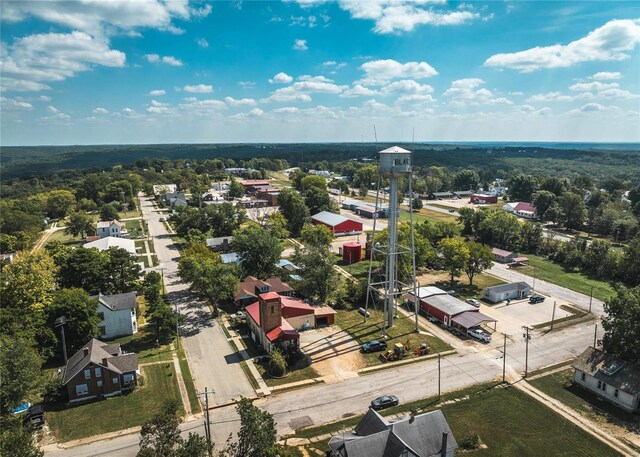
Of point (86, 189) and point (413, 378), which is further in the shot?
point (86, 189)

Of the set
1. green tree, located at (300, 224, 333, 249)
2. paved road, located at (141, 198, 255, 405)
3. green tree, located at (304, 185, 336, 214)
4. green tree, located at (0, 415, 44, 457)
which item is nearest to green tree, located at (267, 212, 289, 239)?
green tree, located at (300, 224, 333, 249)

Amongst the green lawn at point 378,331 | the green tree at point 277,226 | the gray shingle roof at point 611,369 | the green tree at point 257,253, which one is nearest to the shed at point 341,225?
the green tree at point 277,226

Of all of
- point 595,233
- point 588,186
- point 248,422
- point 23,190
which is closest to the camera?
point 248,422

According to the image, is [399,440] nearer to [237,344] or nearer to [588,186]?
[237,344]

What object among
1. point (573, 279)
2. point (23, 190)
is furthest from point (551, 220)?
point (23, 190)

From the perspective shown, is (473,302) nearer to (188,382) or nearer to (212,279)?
(212,279)

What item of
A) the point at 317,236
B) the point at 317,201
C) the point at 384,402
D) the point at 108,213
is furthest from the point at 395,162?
the point at 108,213

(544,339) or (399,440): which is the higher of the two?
(399,440)
